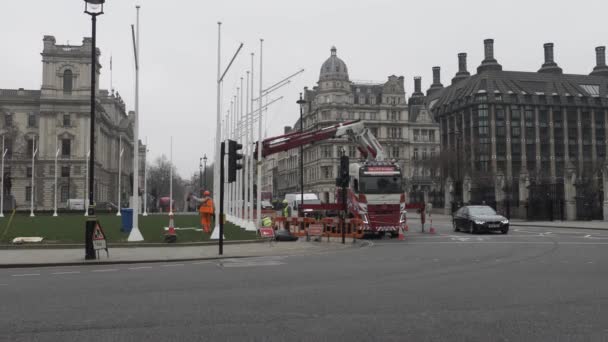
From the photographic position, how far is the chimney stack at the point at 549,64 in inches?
5059

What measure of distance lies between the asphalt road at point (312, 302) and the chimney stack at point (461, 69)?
122756 millimetres

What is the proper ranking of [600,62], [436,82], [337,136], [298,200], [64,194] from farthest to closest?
[436,82] → [600,62] → [64,194] → [298,200] → [337,136]

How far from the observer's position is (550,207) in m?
48.3

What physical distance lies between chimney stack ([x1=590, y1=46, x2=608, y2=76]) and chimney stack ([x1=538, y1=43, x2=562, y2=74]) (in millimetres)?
9297

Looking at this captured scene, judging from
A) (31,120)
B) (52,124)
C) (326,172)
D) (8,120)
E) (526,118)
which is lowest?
(326,172)

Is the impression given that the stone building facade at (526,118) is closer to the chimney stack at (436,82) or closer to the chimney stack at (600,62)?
the chimney stack at (600,62)

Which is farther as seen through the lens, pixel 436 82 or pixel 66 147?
pixel 436 82

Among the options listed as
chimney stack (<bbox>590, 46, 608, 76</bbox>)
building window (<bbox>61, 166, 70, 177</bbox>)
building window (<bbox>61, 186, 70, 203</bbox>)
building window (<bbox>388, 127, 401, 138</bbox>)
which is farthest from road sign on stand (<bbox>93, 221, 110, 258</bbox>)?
chimney stack (<bbox>590, 46, 608, 76</bbox>)

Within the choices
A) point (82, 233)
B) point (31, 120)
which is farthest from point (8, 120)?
point (82, 233)

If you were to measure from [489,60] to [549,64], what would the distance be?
14.5m

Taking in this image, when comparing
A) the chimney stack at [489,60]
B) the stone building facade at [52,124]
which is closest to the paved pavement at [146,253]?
the stone building facade at [52,124]

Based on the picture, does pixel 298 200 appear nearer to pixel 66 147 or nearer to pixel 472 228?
pixel 472 228

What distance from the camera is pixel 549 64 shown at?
424 feet

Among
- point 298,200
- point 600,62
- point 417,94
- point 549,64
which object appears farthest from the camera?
point 600,62
